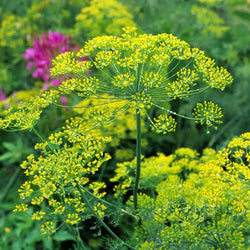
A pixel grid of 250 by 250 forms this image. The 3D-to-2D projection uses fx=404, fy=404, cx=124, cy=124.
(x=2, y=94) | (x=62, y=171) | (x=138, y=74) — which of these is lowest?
(x=2, y=94)

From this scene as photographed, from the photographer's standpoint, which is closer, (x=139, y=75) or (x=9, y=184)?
(x=139, y=75)

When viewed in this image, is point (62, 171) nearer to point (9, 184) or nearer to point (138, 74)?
point (138, 74)

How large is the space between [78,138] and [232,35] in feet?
8.52

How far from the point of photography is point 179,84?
1.20 metres

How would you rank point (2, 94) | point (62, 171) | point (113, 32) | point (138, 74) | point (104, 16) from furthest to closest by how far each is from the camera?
point (2, 94) < point (104, 16) < point (113, 32) < point (138, 74) < point (62, 171)

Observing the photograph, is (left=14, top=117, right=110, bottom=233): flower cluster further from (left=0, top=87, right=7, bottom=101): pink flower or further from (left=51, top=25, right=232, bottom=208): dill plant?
(left=0, top=87, right=7, bottom=101): pink flower

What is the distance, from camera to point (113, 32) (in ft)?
6.87

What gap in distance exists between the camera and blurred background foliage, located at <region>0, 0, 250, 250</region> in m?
2.41

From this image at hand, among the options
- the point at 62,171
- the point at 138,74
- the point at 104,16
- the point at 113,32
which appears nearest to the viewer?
the point at 62,171

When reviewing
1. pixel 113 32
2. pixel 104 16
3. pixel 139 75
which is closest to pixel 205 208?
pixel 139 75

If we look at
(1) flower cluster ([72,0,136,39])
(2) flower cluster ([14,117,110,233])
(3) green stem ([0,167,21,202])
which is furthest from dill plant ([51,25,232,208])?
(3) green stem ([0,167,21,202])

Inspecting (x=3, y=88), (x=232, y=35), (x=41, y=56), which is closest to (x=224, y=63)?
(x=232, y=35)

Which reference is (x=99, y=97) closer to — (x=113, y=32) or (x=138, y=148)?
(x=138, y=148)

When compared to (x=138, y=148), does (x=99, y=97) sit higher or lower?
higher
